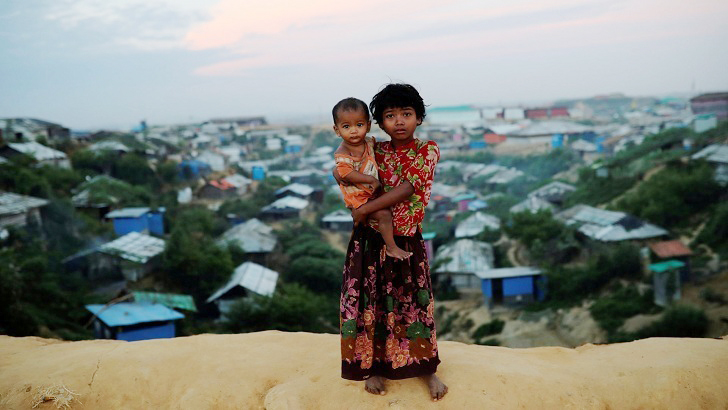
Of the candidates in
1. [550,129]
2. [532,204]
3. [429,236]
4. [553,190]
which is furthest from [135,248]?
[550,129]

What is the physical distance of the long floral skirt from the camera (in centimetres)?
277

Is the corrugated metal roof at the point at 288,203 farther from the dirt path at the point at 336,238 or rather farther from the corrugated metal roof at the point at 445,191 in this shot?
the corrugated metal roof at the point at 445,191

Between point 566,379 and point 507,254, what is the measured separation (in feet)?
55.3

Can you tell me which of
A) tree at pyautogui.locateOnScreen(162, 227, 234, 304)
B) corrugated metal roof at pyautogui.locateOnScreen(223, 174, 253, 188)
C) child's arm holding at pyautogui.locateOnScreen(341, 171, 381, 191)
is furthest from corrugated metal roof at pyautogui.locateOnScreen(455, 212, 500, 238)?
child's arm holding at pyautogui.locateOnScreen(341, 171, 381, 191)

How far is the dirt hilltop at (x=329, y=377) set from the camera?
283 centimetres

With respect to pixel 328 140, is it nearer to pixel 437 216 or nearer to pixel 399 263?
pixel 437 216

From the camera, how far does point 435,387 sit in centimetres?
278

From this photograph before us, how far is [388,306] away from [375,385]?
1.42 feet

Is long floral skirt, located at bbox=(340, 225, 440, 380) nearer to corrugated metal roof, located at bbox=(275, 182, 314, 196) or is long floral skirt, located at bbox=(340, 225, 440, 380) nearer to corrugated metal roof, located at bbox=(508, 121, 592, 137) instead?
corrugated metal roof, located at bbox=(275, 182, 314, 196)

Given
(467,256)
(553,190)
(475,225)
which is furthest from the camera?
(553,190)

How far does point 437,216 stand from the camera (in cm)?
2719

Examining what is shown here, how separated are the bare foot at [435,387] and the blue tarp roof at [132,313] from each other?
984 cm

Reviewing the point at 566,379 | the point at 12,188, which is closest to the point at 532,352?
the point at 566,379

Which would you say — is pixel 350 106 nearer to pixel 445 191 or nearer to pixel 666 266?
pixel 666 266
